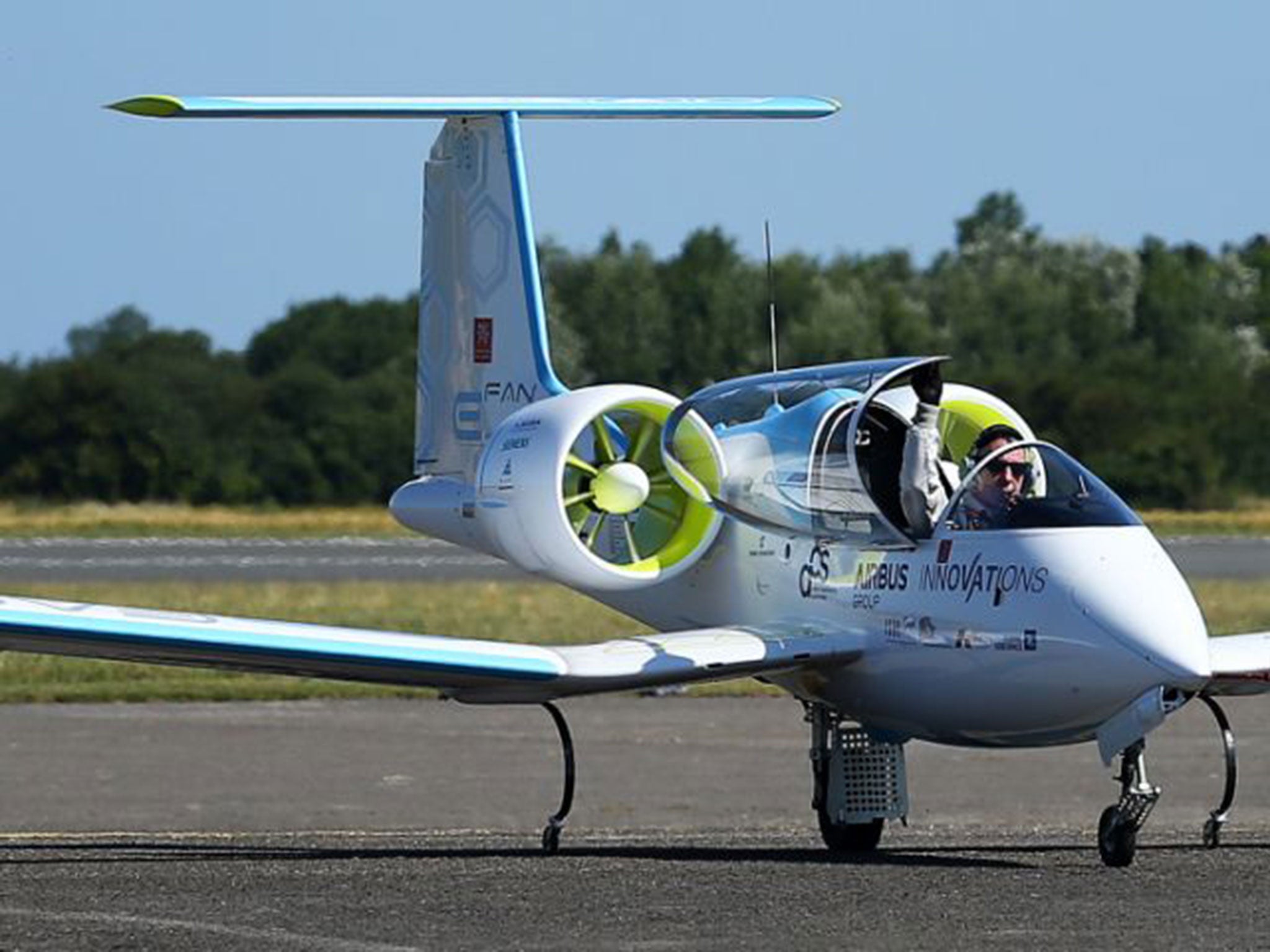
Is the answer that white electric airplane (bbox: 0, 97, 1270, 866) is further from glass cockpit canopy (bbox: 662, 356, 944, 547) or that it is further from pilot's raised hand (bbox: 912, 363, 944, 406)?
pilot's raised hand (bbox: 912, 363, 944, 406)

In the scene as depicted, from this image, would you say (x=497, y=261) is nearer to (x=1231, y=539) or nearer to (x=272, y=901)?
(x=272, y=901)

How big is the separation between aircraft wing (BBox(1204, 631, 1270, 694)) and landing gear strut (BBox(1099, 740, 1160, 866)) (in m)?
0.56

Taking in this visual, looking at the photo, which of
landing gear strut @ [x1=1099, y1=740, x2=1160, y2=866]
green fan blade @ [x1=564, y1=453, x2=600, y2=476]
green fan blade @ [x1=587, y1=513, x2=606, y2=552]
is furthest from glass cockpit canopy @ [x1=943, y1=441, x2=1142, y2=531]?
green fan blade @ [x1=587, y1=513, x2=606, y2=552]

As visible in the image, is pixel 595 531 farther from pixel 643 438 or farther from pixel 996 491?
pixel 996 491

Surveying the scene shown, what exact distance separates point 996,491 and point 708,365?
40.7m

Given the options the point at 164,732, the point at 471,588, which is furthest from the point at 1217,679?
the point at 471,588

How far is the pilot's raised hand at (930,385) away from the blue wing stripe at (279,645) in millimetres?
2504

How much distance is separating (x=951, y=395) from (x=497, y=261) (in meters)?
4.01

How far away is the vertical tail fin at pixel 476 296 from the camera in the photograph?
19.7 m

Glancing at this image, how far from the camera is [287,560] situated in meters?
49.5

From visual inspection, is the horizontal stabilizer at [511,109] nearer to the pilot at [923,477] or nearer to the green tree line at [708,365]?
the pilot at [923,477]

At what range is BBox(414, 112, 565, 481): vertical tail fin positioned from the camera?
19.7m

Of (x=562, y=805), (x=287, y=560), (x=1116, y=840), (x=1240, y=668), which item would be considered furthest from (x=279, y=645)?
(x=287, y=560)

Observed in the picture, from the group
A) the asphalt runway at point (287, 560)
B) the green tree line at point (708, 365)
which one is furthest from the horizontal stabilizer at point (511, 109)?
the green tree line at point (708, 365)
